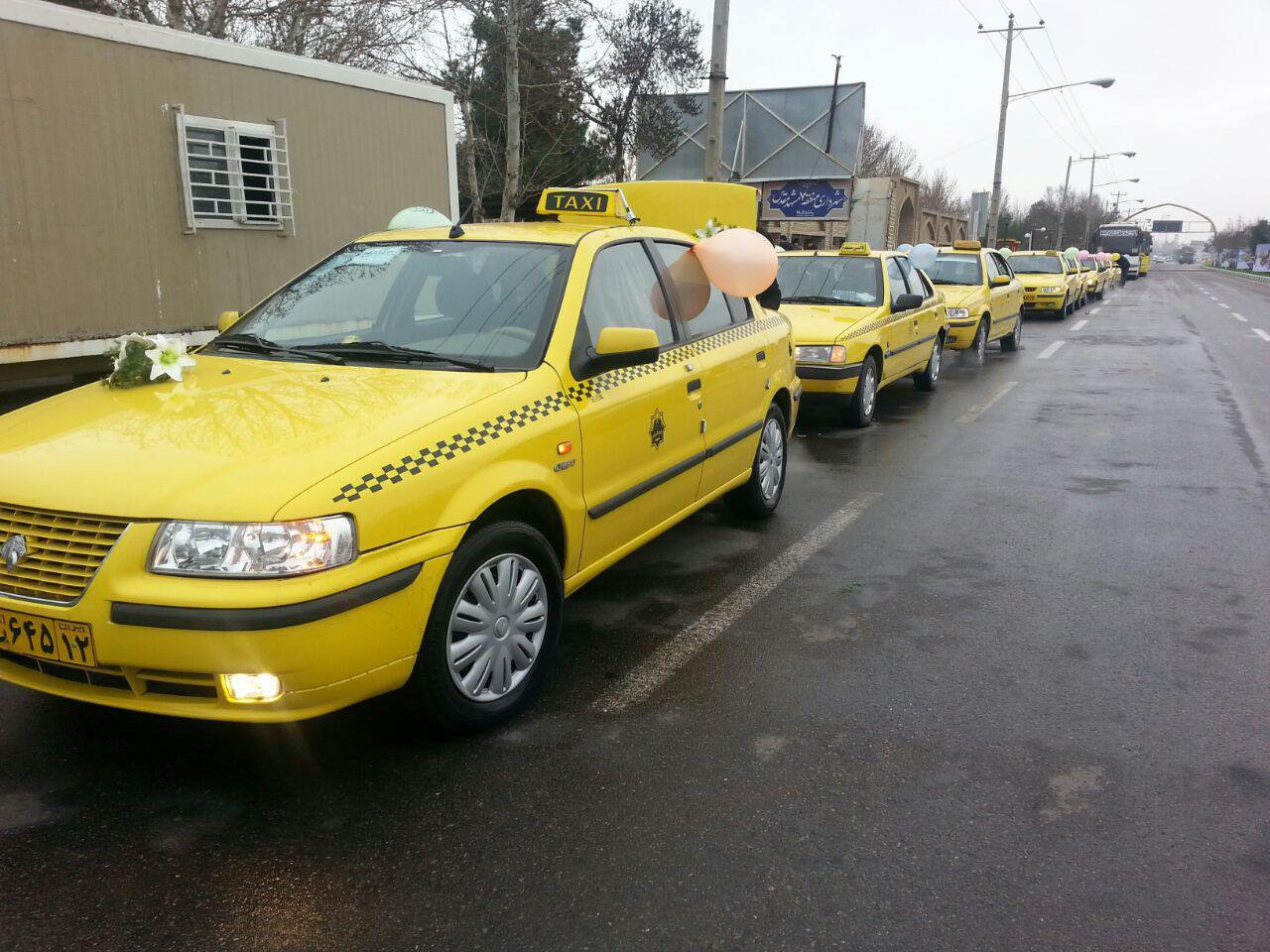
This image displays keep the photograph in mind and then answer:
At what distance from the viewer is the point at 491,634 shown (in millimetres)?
3330

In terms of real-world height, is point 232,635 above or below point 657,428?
below

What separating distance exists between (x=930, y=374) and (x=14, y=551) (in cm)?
1038

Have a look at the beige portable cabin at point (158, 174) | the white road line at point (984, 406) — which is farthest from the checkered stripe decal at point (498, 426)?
the white road line at point (984, 406)

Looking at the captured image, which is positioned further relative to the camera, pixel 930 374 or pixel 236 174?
pixel 930 374

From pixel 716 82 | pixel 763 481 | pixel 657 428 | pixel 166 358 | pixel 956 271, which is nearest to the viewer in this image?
pixel 166 358

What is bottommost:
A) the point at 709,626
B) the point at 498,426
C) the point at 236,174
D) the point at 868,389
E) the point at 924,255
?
the point at 709,626

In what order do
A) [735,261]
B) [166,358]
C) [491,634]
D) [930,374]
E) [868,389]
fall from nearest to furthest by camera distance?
[491,634]
[166,358]
[735,261]
[868,389]
[930,374]

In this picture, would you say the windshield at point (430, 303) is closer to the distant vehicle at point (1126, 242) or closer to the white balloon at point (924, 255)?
the white balloon at point (924, 255)

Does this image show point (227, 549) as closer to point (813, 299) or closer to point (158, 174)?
point (158, 174)

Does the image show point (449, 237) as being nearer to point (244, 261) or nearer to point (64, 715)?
point (64, 715)

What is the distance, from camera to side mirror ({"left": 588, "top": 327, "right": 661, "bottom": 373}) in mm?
3781

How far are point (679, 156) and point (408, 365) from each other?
Result: 81.3 feet

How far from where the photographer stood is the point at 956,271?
14586mm

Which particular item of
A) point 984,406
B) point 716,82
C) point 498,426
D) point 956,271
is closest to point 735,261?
point 498,426
